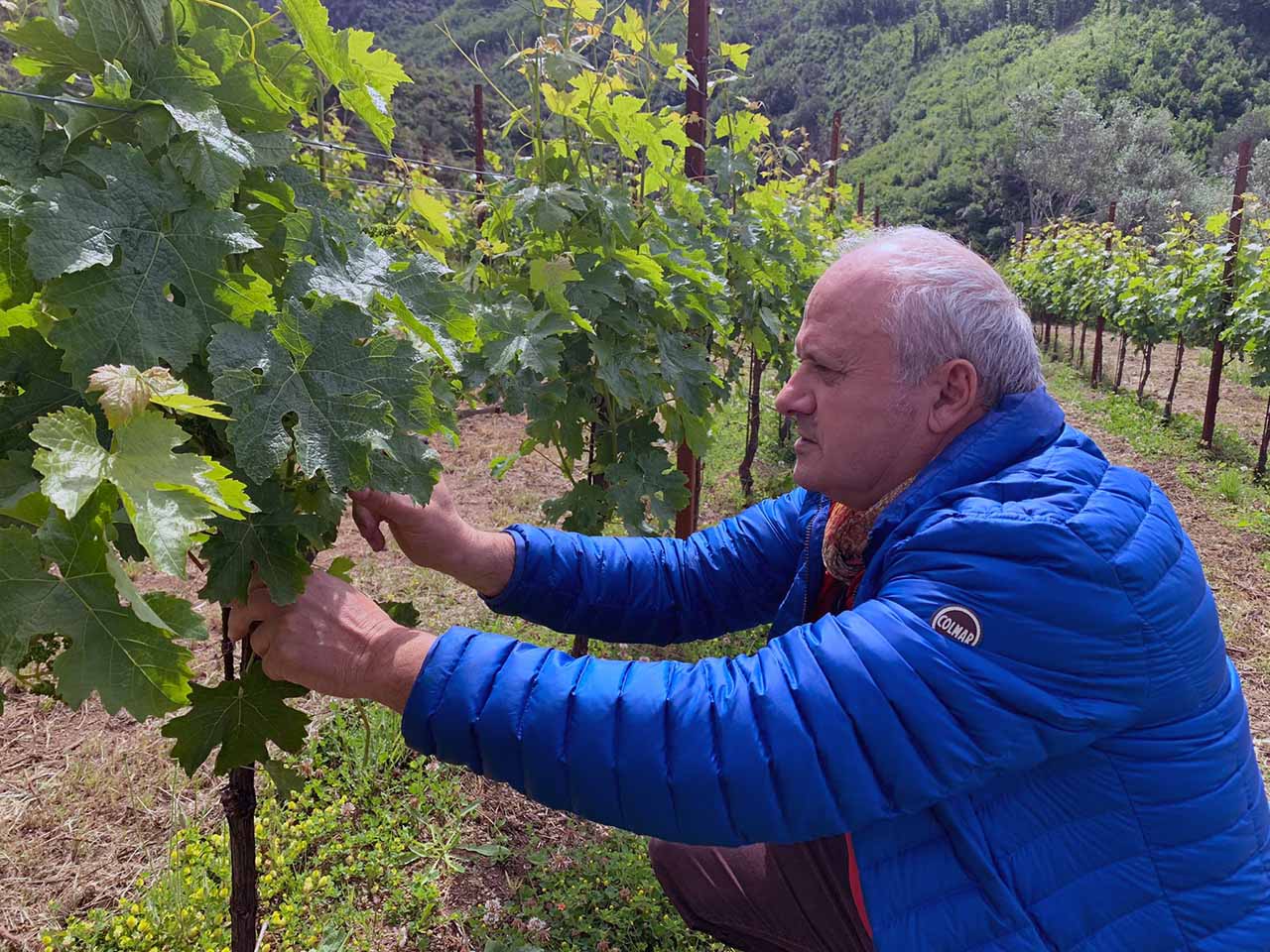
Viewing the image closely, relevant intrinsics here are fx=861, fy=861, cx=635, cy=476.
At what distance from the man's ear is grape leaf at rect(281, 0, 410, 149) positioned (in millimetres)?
1087

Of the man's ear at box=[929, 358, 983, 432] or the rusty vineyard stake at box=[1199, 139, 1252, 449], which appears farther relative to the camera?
the rusty vineyard stake at box=[1199, 139, 1252, 449]

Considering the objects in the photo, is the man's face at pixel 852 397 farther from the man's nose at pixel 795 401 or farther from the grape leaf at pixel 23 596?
the grape leaf at pixel 23 596

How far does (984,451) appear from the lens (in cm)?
159

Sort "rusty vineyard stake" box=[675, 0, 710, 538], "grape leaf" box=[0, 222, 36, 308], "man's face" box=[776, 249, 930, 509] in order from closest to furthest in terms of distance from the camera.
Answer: "grape leaf" box=[0, 222, 36, 308], "man's face" box=[776, 249, 930, 509], "rusty vineyard stake" box=[675, 0, 710, 538]

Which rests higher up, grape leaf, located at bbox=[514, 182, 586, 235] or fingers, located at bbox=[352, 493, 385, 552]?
grape leaf, located at bbox=[514, 182, 586, 235]

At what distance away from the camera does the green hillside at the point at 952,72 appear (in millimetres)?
46312

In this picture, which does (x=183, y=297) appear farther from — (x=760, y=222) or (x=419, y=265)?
(x=760, y=222)

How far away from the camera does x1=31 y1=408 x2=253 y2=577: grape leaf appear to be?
2.56 feet

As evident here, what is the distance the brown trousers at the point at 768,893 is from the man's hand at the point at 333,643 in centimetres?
115

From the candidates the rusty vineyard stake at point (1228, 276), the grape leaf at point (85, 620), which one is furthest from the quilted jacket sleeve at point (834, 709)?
the rusty vineyard stake at point (1228, 276)

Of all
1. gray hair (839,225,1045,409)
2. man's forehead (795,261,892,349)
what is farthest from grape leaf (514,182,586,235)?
gray hair (839,225,1045,409)

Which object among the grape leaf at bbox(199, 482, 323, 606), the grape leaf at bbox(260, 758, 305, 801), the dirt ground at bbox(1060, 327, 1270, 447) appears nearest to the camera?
the grape leaf at bbox(199, 482, 323, 606)

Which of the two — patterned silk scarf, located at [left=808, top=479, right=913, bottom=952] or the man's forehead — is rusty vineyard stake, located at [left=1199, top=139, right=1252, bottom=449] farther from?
the man's forehead

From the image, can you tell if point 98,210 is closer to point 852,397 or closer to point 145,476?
point 145,476
